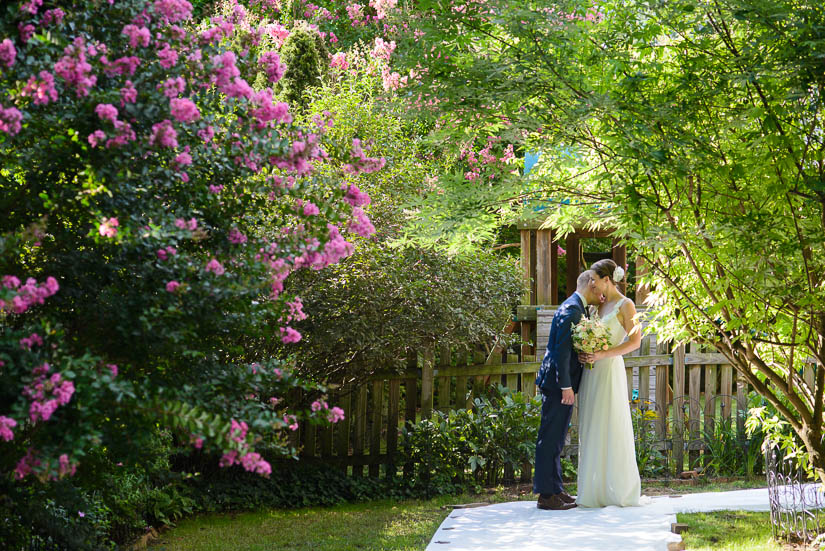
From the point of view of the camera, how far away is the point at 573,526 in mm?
5582

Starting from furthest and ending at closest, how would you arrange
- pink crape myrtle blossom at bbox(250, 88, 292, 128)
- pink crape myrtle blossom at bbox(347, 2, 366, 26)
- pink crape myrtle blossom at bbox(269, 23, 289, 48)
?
pink crape myrtle blossom at bbox(347, 2, 366, 26) → pink crape myrtle blossom at bbox(269, 23, 289, 48) → pink crape myrtle blossom at bbox(250, 88, 292, 128)

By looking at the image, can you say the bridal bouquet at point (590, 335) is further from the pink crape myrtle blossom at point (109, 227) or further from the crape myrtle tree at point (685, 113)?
the pink crape myrtle blossom at point (109, 227)

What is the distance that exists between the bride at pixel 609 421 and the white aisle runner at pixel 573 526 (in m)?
0.15

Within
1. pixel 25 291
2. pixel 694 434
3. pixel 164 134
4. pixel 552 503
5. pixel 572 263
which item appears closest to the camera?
pixel 25 291

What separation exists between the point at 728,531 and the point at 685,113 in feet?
9.77

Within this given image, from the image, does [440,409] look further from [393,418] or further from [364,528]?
[364,528]

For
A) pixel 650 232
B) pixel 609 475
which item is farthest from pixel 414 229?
pixel 609 475

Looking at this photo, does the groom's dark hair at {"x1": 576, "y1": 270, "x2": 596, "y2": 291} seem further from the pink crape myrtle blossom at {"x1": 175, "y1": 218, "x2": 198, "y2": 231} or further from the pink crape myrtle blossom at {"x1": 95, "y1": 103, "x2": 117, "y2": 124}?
the pink crape myrtle blossom at {"x1": 95, "y1": 103, "x2": 117, "y2": 124}

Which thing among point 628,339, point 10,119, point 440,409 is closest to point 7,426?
point 10,119

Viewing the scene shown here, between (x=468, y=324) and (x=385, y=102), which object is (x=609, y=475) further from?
(x=385, y=102)

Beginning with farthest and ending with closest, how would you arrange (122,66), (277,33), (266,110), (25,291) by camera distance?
1. (277,33)
2. (266,110)
3. (122,66)
4. (25,291)

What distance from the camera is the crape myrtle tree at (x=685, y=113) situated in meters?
3.94

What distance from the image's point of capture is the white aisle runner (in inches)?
201

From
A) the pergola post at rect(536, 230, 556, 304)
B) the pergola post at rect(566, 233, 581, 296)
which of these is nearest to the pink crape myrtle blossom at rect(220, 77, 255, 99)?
the pergola post at rect(536, 230, 556, 304)
